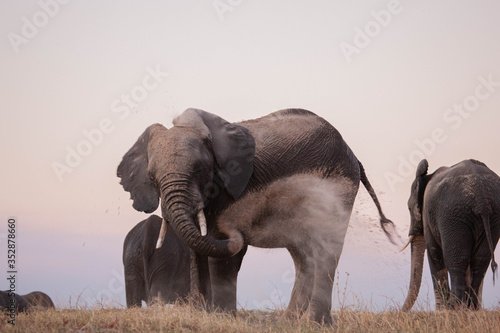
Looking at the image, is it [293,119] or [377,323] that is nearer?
[377,323]

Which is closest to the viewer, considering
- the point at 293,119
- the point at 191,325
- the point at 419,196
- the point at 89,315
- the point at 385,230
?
the point at 191,325

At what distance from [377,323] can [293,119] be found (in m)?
3.82

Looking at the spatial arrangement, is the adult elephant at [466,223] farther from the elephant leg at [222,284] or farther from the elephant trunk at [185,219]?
the elephant trunk at [185,219]

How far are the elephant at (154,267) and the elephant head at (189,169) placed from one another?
286 cm

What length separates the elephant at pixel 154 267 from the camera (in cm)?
1377

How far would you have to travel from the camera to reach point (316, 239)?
11.2m

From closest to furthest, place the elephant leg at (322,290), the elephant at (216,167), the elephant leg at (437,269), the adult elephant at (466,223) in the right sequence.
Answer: the elephant at (216,167) → the elephant leg at (322,290) → the adult elephant at (466,223) → the elephant leg at (437,269)

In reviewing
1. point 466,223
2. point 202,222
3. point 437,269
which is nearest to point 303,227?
point 202,222

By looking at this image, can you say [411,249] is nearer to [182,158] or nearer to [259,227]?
[259,227]

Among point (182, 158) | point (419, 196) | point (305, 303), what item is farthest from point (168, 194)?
point (419, 196)

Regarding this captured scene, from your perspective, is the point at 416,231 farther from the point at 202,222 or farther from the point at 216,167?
the point at 202,222

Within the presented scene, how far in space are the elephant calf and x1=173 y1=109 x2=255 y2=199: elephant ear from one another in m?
0.35

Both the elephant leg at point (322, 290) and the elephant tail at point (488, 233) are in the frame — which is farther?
the elephant tail at point (488, 233)

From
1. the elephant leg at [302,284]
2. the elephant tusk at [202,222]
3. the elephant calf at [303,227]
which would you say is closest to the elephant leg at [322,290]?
the elephant calf at [303,227]
